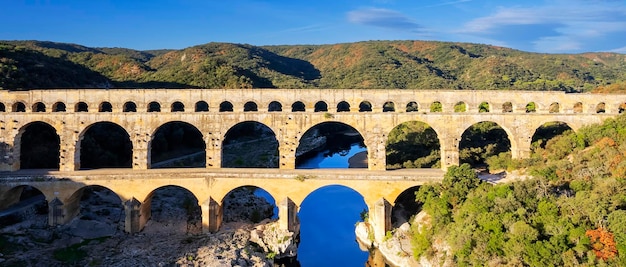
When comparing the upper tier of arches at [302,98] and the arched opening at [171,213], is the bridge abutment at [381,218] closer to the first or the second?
the upper tier of arches at [302,98]

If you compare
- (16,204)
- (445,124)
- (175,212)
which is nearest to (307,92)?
(445,124)

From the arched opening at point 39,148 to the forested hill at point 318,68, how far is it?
6043mm

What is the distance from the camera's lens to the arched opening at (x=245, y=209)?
1022 inches

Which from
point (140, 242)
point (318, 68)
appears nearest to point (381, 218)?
point (140, 242)

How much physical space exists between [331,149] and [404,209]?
98.4 ft

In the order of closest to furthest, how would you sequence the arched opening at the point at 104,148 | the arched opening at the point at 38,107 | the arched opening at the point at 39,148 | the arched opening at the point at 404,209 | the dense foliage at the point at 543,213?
the dense foliage at the point at 543,213 < the arched opening at the point at 404,209 < the arched opening at the point at 38,107 < the arched opening at the point at 39,148 < the arched opening at the point at 104,148

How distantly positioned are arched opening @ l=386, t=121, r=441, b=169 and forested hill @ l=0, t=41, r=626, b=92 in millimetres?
24087

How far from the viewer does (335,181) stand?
23.4 m

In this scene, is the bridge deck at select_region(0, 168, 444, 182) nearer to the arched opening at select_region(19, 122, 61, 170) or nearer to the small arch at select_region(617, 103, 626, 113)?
the arched opening at select_region(19, 122, 61, 170)

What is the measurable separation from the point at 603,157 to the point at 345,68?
72267 millimetres

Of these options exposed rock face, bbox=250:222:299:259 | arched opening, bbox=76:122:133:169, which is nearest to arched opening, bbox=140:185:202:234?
exposed rock face, bbox=250:222:299:259

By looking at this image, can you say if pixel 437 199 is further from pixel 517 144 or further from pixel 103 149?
pixel 103 149

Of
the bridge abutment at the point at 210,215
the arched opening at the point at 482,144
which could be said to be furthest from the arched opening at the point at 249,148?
the arched opening at the point at 482,144

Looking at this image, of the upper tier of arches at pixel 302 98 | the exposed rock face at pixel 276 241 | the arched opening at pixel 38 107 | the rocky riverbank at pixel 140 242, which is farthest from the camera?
the arched opening at pixel 38 107
